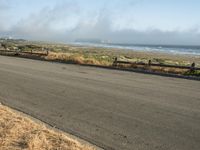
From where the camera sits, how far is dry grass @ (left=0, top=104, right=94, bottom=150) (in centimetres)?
600

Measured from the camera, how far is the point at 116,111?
31.9 feet

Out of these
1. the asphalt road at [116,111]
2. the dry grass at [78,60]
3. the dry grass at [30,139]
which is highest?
the dry grass at [30,139]

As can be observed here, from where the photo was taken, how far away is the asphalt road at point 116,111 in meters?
7.26

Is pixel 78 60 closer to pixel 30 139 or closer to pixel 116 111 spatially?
pixel 116 111

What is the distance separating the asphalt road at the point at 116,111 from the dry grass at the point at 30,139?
→ 75 cm

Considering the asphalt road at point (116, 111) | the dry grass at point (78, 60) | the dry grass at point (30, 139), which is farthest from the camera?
the dry grass at point (78, 60)

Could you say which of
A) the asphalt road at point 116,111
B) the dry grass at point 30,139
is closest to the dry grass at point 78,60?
the asphalt road at point 116,111

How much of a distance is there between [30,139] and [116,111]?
12.6 ft

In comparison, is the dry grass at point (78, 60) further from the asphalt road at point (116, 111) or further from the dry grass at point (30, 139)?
the dry grass at point (30, 139)

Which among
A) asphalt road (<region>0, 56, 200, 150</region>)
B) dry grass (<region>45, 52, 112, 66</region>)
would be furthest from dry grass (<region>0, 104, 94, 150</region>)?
dry grass (<region>45, 52, 112, 66</region>)

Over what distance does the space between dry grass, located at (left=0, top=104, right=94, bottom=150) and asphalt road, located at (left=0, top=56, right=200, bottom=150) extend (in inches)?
29.4

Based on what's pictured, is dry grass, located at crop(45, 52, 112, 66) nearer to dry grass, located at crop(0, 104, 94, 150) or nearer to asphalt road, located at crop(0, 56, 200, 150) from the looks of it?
asphalt road, located at crop(0, 56, 200, 150)

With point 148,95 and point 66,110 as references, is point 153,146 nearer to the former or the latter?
point 66,110

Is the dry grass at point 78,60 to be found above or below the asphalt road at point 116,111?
below
